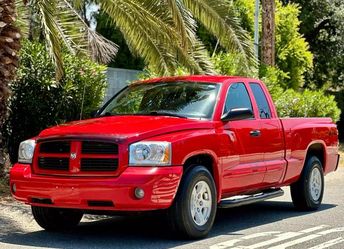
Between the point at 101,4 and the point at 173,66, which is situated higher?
the point at 101,4

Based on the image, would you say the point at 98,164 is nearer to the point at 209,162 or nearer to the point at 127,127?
the point at 127,127

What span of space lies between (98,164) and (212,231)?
1.91 m

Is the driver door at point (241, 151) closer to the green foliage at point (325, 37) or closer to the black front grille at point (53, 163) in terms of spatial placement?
the black front grille at point (53, 163)

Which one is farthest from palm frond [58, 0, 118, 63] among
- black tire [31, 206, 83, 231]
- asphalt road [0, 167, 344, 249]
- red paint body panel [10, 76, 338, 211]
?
black tire [31, 206, 83, 231]

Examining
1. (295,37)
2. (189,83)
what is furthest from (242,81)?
(295,37)

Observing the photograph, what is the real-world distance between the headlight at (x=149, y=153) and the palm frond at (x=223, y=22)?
244 inches

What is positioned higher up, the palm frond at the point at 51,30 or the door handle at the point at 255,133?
the palm frond at the point at 51,30

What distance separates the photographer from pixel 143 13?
1299 cm

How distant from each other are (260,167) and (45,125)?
5032mm

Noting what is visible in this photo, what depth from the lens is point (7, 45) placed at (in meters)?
11.0

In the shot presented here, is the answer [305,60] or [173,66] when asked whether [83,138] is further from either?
[305,60]

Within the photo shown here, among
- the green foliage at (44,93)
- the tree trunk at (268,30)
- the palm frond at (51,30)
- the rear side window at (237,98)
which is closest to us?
the rear side window at (237,98)

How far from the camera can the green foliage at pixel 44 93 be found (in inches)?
501

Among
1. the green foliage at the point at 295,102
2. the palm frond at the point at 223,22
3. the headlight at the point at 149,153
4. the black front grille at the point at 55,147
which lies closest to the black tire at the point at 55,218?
the black front grille at the point at 55,147
